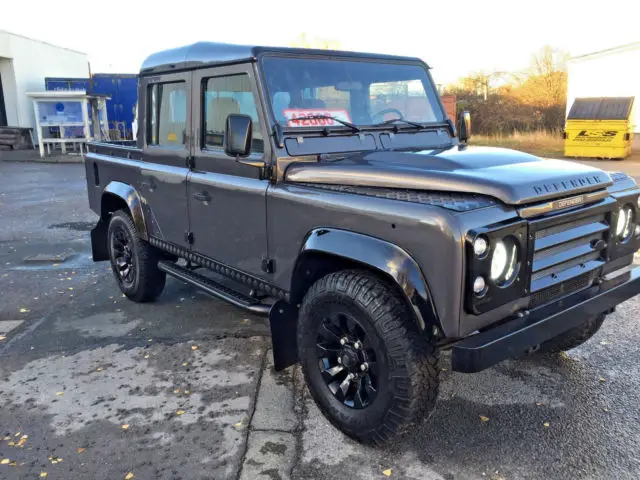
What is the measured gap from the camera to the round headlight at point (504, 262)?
2.55 meters

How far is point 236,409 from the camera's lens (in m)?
3.44

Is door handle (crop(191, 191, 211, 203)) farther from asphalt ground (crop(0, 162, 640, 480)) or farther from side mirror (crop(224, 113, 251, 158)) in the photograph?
asphalt ground (crop(0, 162, 640, 480))

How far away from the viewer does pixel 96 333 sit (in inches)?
184

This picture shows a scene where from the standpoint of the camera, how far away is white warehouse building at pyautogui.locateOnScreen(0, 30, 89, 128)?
914 inches

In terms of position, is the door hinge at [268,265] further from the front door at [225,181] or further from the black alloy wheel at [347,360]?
the black alloy wheel at [347,360]

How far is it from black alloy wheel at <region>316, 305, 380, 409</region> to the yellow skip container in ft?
53.3

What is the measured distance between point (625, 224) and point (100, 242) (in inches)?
184

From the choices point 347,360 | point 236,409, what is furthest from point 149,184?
point 347,360

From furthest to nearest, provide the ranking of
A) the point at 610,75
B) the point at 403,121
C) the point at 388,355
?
the point at 610,75
the point at 403,121
the point at 388,355

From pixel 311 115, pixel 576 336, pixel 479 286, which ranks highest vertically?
pixel 311 115

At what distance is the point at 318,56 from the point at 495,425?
2.55 m

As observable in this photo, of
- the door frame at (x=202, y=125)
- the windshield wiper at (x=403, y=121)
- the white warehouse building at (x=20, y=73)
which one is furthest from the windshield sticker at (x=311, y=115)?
the white warehouse building at (x=20, y=73)

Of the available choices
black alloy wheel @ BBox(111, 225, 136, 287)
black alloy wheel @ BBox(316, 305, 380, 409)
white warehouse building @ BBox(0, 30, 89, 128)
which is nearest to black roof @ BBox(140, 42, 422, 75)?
black alloy wheel @ BBox(111, 225, 136, 287)

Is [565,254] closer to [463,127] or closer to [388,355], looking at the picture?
[388,355]
